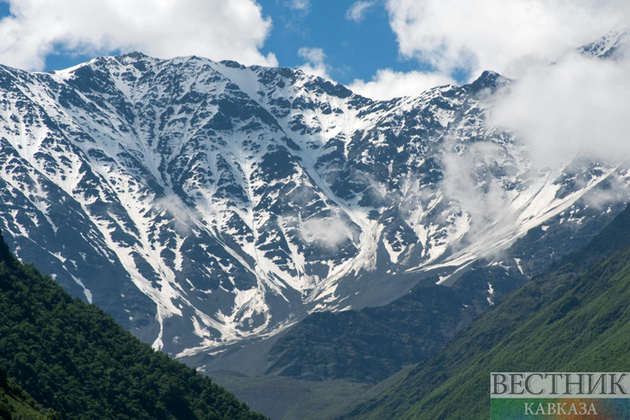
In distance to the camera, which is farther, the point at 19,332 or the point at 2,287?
the point at 2,287

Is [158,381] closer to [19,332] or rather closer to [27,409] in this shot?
[19,332]

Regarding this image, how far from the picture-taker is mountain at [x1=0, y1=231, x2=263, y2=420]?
16638 centimetres

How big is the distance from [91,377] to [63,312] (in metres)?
20.2

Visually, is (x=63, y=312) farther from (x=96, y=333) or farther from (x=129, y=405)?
(x=129, y=405)

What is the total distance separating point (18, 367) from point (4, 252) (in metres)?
41.4

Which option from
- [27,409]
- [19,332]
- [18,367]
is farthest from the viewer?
[19,332]

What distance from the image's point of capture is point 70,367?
178375 mm

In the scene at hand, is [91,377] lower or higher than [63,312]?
lower

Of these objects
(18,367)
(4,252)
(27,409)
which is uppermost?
(4,252)

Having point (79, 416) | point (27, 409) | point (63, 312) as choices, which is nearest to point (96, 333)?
point (63, 312)

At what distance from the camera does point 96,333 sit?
7869 inches

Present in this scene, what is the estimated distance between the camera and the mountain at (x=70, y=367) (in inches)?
6550

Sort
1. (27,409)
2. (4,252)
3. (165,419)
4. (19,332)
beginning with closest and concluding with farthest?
(27,409) < (19,332) < (165,419) < (4,252)

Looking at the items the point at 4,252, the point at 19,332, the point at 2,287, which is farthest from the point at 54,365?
the point at 4,252
